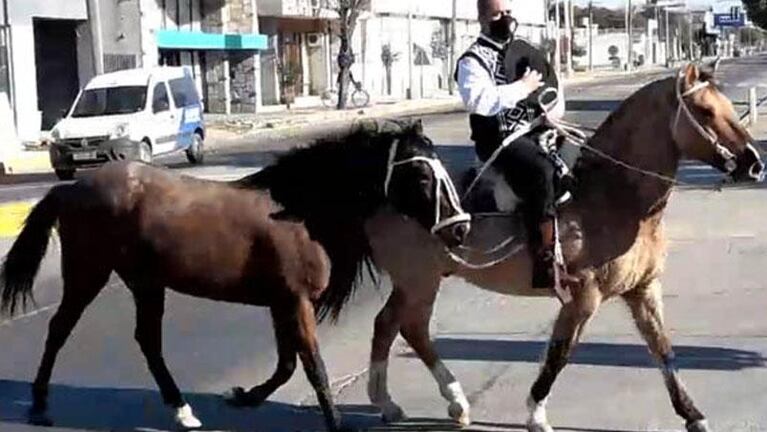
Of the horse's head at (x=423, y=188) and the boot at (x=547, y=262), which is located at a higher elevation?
the horse's head at (x=423, y=188)

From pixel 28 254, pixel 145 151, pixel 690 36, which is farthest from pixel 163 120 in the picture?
pixel 690 36

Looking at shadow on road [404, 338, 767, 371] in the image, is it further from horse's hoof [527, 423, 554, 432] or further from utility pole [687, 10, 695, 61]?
utility pole [687, 10, 695, 61]

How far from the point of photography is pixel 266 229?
791 cm

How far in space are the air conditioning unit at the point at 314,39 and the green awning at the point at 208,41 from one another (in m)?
8.10

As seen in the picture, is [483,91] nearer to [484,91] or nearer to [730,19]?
[484,91]

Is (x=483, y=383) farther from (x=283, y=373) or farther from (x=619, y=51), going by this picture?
(x=619, y=51)

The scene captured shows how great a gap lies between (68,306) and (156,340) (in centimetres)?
54

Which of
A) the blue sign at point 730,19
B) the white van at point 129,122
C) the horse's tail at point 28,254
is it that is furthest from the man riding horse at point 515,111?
the blue sign at point 730,19

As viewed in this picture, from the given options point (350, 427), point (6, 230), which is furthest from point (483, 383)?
point (6, 230)

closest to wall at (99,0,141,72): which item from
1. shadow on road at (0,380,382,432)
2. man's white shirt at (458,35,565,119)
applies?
→ shadow on road at (0,380,382,432)

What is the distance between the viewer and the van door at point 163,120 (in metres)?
29.4

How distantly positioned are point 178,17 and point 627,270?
47701mm

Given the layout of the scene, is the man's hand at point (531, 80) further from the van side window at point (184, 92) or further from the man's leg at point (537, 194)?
the van side window at point (184, 92)

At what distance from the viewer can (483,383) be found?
9.20 m
